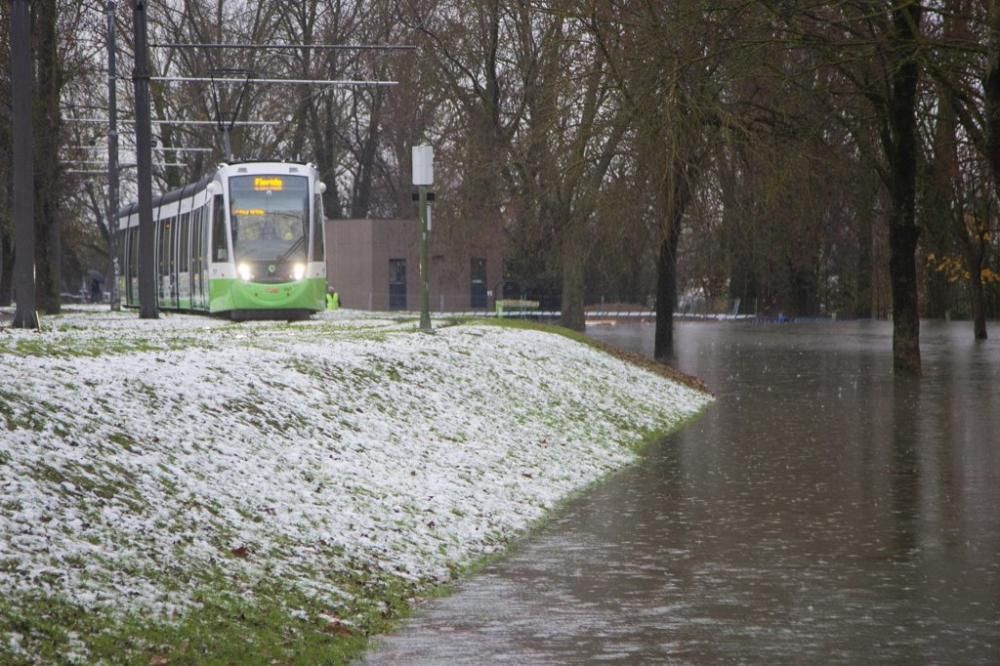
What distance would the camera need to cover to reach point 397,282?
246 ft

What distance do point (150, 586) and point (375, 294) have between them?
65.9 meters

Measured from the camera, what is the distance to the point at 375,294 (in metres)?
74.3

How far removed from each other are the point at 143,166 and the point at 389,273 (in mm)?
42052

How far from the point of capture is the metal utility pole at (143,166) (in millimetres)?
32188

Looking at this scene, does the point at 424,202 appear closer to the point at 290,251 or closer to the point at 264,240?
the point at 290,251

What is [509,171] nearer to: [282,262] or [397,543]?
[282,262]

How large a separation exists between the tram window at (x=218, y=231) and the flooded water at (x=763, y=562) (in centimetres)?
1724

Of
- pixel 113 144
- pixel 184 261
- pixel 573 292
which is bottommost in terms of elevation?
pixel 573 292

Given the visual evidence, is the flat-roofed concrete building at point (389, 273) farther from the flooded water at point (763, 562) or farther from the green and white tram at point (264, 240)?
the flooded water at point (763, 562)

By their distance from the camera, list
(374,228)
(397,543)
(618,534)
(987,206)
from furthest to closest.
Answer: (374,228), (987,206), (618,534), (397,543)

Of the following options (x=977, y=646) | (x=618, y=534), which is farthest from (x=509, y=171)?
(x=977, y=646)

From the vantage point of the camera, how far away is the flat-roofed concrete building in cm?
7381

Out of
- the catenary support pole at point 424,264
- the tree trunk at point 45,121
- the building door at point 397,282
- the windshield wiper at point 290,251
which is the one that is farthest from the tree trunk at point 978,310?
the catenary support pole at point 424,264

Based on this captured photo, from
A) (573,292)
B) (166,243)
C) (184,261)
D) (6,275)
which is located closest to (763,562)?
(184,261)
